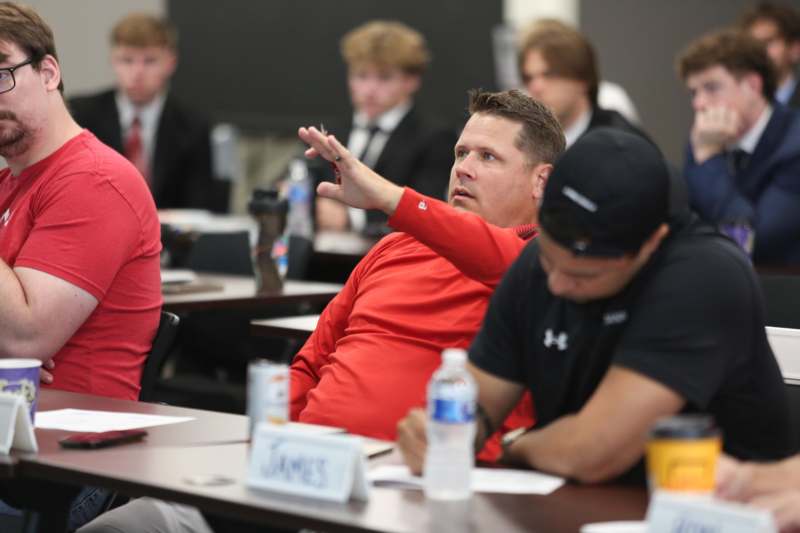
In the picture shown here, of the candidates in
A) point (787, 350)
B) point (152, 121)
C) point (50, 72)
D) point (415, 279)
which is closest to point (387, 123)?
point (152, 121)

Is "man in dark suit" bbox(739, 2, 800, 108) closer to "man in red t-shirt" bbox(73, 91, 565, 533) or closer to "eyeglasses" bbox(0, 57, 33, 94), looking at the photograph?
"man in red t-shirt" bbox(73, 91, 565, 533)

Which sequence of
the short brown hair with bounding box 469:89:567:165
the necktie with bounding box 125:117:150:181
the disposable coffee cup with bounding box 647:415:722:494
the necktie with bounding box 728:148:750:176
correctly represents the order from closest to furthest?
1. the disposable coffee cup with bounding box 647:415:722:494
2. the short brown hair with bounding box 469:89:567:165
3. the necktie with bounding box 728:148:750:176
4. the necktie with bounding box 125:117:150:181

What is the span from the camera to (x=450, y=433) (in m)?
1.89

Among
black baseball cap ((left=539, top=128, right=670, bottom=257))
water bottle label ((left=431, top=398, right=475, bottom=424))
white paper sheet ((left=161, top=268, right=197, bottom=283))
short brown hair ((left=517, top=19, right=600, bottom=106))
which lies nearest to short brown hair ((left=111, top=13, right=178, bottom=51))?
short brown hair ((left=517, top=19, right=600, bottom=106))

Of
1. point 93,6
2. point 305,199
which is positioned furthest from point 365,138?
point 93,6

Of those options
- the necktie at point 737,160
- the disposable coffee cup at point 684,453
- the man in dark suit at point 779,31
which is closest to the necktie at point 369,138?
the necktie at point 737,160

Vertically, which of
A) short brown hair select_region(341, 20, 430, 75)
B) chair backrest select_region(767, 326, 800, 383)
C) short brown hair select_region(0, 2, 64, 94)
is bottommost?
chair backrest select_region(767, 326, 800, 383)

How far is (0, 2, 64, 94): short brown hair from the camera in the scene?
296 centimetres

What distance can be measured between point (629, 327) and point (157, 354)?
4.38 ft

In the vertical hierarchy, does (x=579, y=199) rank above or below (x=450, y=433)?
above

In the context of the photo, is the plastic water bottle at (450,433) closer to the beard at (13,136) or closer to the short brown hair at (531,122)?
the short brown hair at (531,122)

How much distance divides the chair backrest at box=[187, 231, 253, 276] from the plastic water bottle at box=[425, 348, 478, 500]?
3.27 meters

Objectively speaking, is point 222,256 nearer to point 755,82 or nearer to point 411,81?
point 411,81

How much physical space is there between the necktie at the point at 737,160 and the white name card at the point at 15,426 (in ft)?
12.5
